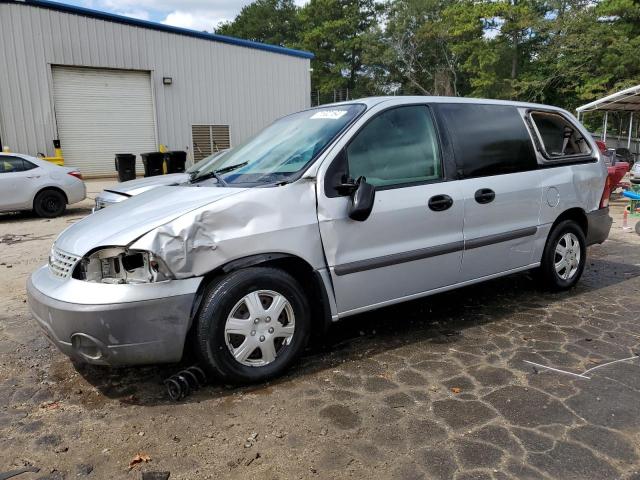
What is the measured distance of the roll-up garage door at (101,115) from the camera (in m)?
16.8

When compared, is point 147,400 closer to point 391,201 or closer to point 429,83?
point 391,201

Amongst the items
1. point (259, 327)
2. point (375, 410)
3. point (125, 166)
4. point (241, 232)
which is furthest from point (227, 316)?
point (125, 166)

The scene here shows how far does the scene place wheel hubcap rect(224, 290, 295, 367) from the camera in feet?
10.1

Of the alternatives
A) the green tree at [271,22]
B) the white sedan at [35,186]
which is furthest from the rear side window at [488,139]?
the green tree at [271,22]

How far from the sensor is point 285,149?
3.70 meters

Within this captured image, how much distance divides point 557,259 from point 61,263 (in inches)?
165

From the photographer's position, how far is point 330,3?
153 feet

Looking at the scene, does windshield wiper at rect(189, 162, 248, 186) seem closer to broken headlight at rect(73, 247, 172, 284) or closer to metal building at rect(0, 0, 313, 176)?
broken headlight at rect(73, 247, 172, 284)

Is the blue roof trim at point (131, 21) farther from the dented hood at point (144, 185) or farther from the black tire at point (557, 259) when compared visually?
the black tire at point (557, 259)

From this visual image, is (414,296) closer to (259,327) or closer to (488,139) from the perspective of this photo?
(259,327)

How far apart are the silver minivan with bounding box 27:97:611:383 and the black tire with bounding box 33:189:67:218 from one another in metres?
8.06

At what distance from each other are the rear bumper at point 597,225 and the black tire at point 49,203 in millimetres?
10066

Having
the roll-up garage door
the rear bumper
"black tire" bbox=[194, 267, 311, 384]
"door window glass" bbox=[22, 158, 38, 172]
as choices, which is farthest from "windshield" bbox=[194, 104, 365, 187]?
the roll-up garage door

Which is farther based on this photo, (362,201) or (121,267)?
(362,201)
